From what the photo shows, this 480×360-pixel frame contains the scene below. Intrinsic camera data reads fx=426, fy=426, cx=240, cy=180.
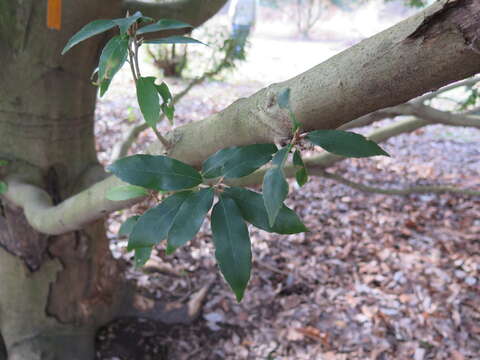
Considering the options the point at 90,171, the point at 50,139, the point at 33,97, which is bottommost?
the point at 90,171

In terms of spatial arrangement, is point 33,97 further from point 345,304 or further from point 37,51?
point 345,304

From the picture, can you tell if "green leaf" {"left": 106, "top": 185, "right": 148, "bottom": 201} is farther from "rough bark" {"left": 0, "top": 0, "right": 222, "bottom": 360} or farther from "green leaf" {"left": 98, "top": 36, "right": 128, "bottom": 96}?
"rough bark" {"left": 0, "top": 0, "right": 222, "bottom": 360}

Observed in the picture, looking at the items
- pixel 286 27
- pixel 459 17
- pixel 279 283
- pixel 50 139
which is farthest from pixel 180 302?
pixel 286 27

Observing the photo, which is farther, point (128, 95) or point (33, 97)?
point (128, 95)

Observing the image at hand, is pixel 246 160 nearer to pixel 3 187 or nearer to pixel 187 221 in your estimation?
pixel 187 221

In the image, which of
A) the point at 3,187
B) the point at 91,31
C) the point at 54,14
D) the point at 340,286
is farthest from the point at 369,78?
the point at 340,286

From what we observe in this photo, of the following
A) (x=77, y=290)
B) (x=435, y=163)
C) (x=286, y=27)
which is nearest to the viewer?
(x=77, y=290)
